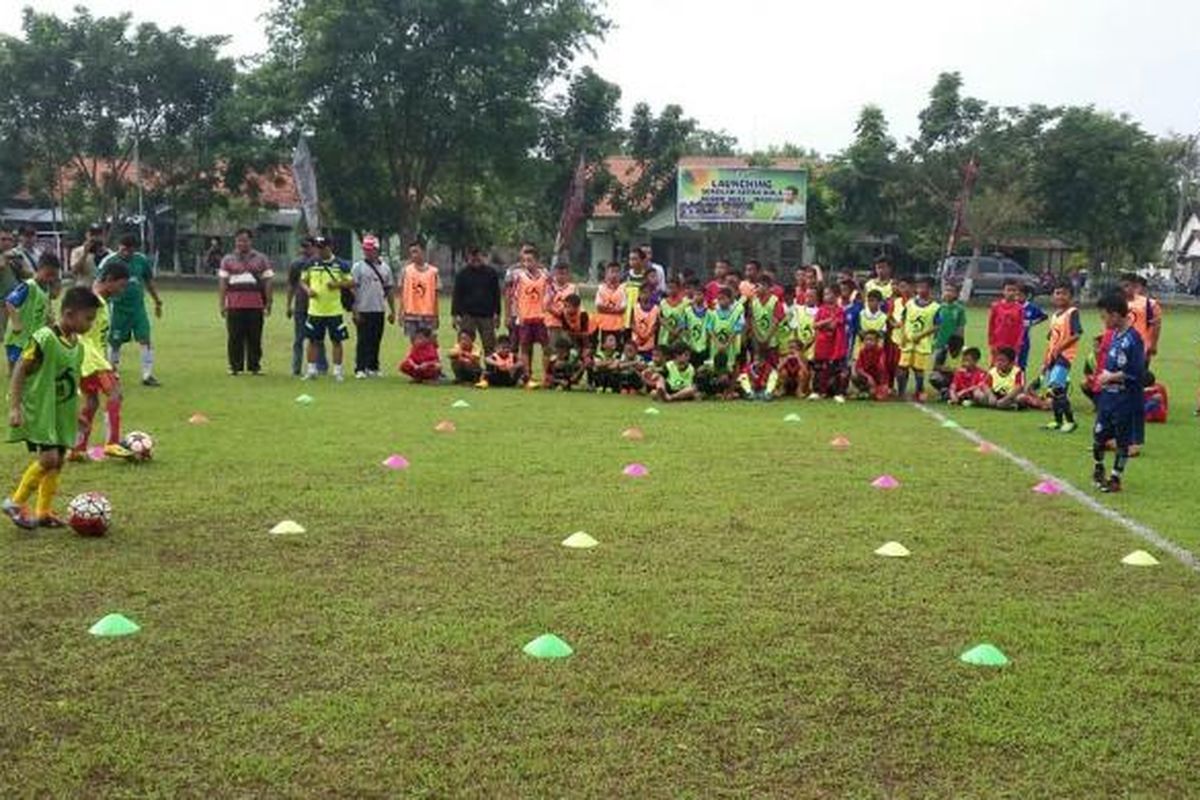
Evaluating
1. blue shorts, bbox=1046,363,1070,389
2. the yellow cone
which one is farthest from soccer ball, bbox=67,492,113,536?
blue shorts, bbox=1046,363,1070,389

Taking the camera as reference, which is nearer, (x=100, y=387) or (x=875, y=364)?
(x=100, y=387)

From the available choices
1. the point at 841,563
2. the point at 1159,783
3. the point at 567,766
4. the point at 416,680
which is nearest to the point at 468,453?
the point at 841,563

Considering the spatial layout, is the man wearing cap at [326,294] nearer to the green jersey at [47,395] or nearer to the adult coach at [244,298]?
the adult coach at [244,298]

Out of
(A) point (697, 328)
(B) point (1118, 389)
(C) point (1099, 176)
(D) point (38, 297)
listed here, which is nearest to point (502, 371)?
(A) point (697, 328)

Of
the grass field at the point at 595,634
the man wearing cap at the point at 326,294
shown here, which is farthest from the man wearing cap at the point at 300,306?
the grass field at the point at 595,634

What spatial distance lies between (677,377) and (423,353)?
346cm

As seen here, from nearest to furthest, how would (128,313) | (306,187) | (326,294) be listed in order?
(128,313), (326,294), (306,187)

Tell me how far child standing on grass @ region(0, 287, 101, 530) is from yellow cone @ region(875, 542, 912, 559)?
472 centimetres

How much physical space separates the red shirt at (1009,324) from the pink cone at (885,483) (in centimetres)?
701

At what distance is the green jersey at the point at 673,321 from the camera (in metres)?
15.4

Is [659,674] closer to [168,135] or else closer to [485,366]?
[485,366]

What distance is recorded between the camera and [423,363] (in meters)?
16.0

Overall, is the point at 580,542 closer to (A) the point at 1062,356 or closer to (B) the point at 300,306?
(A) the point at 1062,356

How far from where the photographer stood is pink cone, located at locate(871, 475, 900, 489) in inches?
359
